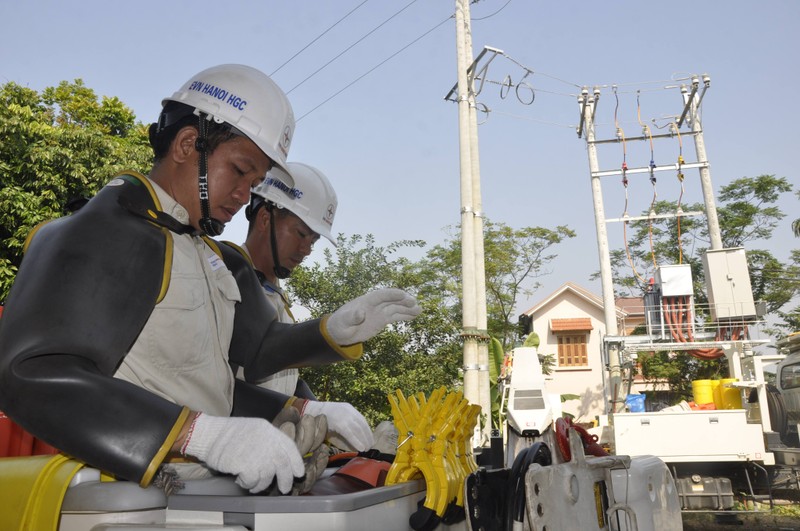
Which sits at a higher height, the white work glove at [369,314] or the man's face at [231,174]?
the man's face at [231,174]

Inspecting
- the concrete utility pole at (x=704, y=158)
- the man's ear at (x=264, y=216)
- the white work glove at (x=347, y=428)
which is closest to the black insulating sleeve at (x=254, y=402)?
the white work glove at (x=347, y=428)

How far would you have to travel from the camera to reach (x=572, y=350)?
33.2 metres

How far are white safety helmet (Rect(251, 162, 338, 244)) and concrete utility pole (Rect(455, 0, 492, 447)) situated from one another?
671cm

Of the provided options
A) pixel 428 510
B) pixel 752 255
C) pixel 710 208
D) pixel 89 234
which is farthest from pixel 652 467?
pixel 752 255

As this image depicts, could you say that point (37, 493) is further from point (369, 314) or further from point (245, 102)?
point (245, 102)

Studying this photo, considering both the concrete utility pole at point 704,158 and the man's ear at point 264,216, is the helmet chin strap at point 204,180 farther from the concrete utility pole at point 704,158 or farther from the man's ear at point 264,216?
the concrete utility pole at point 704,158

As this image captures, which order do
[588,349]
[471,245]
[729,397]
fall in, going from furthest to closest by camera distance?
[588,349] < [729,397] < [471,245]

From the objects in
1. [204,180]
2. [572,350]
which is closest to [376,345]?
[204,180]

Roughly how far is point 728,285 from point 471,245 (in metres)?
6.67

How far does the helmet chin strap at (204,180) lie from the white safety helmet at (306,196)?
1877 mm

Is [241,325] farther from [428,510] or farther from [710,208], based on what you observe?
[710,208]

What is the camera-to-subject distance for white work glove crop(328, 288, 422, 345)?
2432mm

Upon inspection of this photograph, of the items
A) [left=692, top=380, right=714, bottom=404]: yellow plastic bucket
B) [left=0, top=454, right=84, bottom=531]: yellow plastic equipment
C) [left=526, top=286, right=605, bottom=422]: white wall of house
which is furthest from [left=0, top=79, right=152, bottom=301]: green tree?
[left=526, top=286, right=605, bottom=422]: white wall of house

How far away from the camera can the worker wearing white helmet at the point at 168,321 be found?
1608mm
